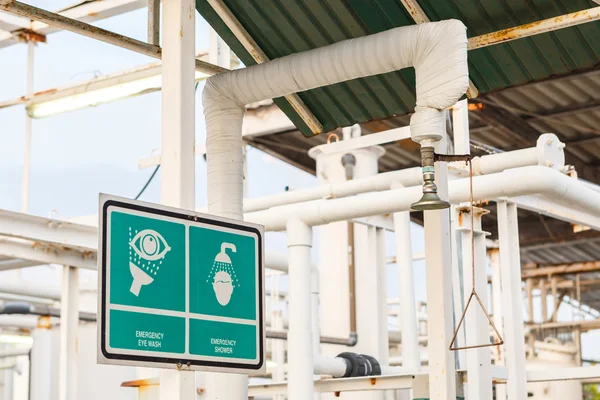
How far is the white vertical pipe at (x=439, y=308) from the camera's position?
280 inches

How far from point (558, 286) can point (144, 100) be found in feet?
55.6

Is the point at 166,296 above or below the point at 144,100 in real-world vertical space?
below

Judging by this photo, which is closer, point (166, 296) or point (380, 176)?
point (166, 296)

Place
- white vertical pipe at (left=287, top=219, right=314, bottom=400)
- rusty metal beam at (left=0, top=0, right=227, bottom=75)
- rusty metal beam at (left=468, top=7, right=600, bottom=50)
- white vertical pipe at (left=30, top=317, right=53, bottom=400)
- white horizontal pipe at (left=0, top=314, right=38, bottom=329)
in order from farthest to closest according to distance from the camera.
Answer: white vertical pipe at (left=30, top=317, right=53, bottom=400)
white horizontal pipe at (left=0, top=314, right=38, bottom=329)
white vertical pipe at (left=287, top=219, right=314, bottom=400)
rusty metal beam at (left=468, top=7, right=600, bottom=50)
rusty metal beam at (left=0, top=0, right=227, bottom=75)

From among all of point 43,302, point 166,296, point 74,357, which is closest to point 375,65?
point 166,296

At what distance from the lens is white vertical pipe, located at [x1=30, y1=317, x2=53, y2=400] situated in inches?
765

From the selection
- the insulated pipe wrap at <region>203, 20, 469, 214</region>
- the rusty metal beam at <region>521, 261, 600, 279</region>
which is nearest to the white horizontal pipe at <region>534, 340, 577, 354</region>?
the rusty metal beam at <region>521, 261, 600, 279</region>

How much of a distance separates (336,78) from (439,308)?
5.73 ft

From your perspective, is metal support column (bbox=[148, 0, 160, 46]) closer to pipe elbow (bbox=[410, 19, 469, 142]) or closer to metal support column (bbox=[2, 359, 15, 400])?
pipe elbow (bbox=[410, 19, 469, 142])

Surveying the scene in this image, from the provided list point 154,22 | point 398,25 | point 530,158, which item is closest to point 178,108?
point 154,22

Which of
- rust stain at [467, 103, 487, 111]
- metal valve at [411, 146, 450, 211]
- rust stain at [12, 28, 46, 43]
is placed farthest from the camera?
rust stain at [467, 103, 487, 111]

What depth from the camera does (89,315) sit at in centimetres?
1588

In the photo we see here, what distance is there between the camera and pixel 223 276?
19.1 feet

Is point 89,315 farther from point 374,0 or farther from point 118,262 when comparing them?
point 118,262
